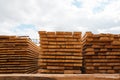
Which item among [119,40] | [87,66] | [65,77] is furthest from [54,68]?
A: [65,77]

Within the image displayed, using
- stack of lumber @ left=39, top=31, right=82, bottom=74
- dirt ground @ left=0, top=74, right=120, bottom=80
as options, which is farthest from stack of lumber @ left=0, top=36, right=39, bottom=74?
dirt ground @ left=0, top=74, right=120, bottom=80

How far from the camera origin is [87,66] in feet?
23.7

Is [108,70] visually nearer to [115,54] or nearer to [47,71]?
[115,54]

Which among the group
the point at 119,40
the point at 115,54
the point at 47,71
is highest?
the point at 119,40

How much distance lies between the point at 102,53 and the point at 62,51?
1.45 m

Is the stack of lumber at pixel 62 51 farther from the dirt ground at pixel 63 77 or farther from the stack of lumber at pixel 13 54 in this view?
the dirt ground at pixel 63 77

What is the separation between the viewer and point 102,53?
736 centimetres

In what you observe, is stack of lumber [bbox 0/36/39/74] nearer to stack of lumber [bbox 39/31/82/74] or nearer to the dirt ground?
stack of lumber [bbox 39/31/82/74]

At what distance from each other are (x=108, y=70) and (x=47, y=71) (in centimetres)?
217

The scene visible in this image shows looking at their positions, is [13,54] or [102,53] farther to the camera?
[13,54]

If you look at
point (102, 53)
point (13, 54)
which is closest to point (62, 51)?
point (102, 53)

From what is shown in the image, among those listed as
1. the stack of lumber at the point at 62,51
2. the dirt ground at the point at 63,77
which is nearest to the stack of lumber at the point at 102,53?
the stack of lumber at the point at 62,51

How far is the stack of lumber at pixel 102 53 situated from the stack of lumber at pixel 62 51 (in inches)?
14.9

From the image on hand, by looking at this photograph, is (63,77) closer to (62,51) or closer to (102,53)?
(62,51)
